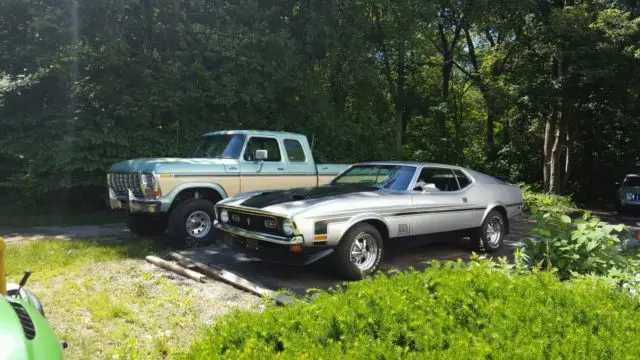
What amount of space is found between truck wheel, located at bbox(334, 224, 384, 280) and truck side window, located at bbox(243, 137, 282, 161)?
11.9 feet

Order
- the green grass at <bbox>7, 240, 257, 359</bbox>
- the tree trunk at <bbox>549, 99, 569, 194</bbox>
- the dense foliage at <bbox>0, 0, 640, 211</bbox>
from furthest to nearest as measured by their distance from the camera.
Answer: the tree trunk at <bbox>549, 99, 569, 194</bbox> → the dense foliage at <bbox>0, 0, 640, 211</bbox> → the green grass at <bbox>7, 240, 257, 359</bbox>

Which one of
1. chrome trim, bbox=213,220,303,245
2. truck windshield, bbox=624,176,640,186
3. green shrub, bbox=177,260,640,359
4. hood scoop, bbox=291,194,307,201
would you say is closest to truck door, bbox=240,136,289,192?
chrome trim, bbox=213,220,303,245

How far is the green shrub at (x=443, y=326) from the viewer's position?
7.51 feet

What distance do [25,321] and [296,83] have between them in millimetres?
12090

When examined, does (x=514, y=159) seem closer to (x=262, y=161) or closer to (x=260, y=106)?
(x=260, y=106)

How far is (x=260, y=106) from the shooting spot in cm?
1333

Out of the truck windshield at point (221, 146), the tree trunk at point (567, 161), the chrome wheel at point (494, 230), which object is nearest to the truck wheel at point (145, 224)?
the truck windshield at point (221, 146)

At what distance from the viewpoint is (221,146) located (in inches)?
344

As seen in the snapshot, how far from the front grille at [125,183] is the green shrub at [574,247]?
19.8ft

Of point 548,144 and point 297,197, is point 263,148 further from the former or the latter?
point 548,144

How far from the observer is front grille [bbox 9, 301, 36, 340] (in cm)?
193

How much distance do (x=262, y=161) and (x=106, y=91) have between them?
526 centimetres

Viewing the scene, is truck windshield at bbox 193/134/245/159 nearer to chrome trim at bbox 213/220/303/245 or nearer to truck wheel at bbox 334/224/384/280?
chrome trim at bbox 213/220/303/245

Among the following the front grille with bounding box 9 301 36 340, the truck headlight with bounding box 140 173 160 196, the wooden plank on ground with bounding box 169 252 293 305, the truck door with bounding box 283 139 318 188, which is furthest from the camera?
the truck door with bounding box 283 139 318 188
